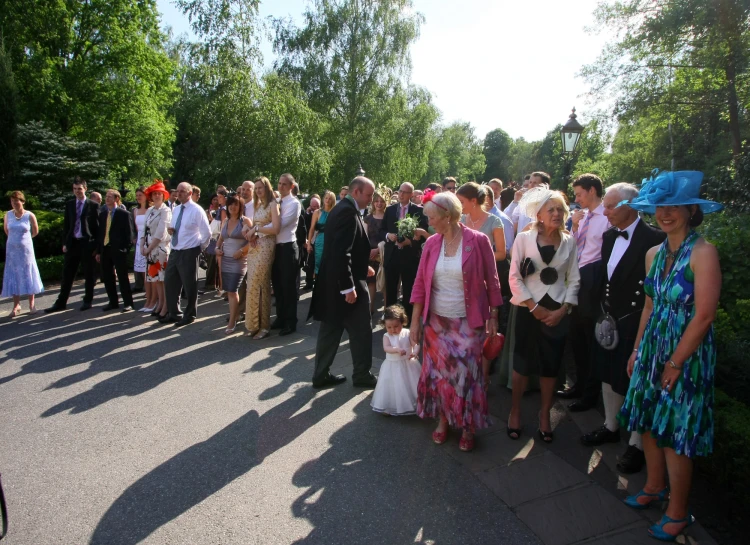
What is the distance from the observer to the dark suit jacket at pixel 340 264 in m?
5.02

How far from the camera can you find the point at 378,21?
28922mm

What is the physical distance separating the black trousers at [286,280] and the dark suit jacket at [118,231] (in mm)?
3264

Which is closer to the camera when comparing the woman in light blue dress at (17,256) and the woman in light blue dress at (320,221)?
the woman in light blue dress at (320,221)

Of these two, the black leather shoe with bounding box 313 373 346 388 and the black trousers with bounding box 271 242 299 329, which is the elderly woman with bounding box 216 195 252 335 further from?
the black leather shoe with bounding box 313 373 346 388

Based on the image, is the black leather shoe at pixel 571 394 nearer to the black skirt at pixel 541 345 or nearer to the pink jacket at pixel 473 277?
the black skirt at pixel 541 345

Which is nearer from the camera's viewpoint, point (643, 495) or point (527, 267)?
point (643, 495)

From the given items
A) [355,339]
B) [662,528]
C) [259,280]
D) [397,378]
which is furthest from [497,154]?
[662,528]

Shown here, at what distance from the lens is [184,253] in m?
8.03

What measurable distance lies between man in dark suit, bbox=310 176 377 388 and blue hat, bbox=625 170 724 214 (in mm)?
2696

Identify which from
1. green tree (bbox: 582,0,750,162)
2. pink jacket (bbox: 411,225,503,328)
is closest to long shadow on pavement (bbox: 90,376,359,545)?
pink jacket (bbox: 411,225,503,328)

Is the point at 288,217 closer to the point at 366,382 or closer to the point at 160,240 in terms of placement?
the point at 160,240

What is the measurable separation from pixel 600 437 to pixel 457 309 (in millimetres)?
1559

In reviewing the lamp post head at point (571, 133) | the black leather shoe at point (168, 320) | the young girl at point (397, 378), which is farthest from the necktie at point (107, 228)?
the lamp post head at point (571, 133)

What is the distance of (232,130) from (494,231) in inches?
577
